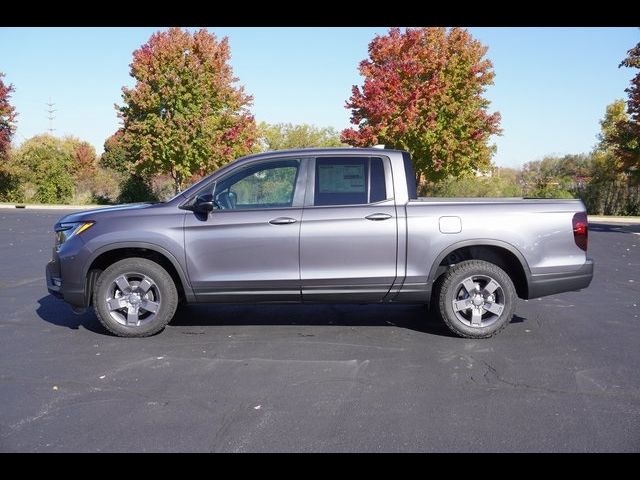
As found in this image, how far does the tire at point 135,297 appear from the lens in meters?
6.05

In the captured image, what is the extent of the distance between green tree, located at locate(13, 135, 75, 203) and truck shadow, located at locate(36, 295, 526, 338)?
107 ft

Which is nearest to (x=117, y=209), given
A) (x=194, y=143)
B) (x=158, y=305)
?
(x=158, y=305)

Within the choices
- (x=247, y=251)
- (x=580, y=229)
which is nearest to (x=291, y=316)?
(x=247, y=251)

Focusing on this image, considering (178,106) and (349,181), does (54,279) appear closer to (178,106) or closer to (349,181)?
(349,181)

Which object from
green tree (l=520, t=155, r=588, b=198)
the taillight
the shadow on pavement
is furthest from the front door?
green tree (l=520, t=155, r=588, b=198)

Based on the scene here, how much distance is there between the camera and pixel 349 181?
6.14 m

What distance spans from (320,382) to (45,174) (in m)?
37.2

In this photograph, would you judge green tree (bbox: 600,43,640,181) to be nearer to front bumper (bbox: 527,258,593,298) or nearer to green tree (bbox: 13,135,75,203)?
front bumper (bbox: 527,258,593,298)

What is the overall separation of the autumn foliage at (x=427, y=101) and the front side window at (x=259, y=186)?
20.7 m

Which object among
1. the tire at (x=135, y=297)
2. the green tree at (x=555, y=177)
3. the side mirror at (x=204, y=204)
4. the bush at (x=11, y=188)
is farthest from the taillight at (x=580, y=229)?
the bush at (x=11, y=188)

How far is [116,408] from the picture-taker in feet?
13.9
